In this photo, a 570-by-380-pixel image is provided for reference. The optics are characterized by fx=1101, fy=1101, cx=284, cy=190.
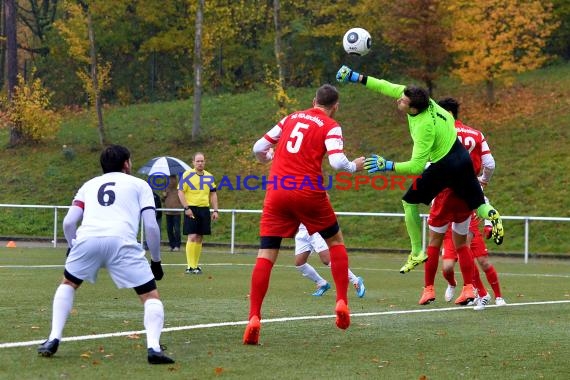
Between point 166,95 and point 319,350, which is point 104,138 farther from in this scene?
point 319,350

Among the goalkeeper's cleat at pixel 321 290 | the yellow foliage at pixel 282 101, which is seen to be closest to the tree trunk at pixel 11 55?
the yellow foliage at pixel 282 101

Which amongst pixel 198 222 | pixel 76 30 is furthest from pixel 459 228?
pixel 76 30

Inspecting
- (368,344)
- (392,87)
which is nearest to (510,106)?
(392,87)

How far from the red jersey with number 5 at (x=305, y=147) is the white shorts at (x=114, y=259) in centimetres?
181

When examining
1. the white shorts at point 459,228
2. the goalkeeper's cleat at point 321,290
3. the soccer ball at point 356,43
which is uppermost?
the soccer ball at point 356,43

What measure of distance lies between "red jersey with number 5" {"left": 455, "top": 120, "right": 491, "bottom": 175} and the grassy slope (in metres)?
15.3

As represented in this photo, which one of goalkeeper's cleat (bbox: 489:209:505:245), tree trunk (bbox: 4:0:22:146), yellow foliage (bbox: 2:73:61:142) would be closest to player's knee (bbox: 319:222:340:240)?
goalkeeper's cleat (bbox: 489:209:505:245)

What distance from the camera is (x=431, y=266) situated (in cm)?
1195

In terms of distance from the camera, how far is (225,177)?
36.3 metres

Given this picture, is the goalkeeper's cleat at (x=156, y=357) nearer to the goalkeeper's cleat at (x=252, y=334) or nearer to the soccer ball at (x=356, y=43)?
the goalkeeper's cleat at (x=252, y=334)

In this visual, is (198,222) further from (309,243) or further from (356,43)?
(356,43)

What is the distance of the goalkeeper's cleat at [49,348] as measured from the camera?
7.46 metres

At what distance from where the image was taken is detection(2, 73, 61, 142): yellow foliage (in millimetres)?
41375

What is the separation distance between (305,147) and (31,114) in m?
34.4
